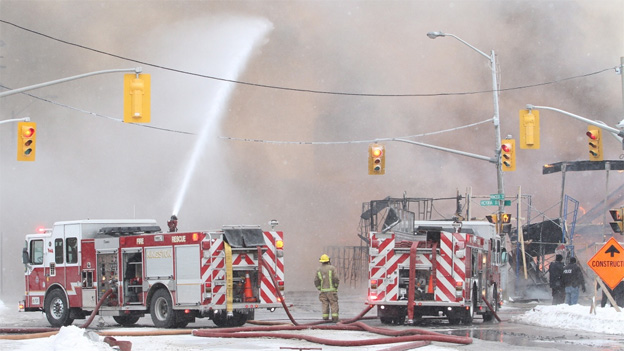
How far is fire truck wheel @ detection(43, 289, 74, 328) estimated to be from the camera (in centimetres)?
1945

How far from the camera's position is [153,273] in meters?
18.0

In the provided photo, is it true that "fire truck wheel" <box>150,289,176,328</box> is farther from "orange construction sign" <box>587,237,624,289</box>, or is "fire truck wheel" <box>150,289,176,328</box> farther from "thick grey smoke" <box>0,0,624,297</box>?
"thick grey smoke" <box>0,0,624,297</box>

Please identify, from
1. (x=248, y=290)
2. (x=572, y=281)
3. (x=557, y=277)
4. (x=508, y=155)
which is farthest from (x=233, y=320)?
(x=508, y=155)

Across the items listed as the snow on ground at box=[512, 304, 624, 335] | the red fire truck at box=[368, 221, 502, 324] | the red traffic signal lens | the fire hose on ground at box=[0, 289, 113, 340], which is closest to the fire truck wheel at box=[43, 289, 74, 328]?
the fire hose on ground at box=[0, 289, 113, 340]

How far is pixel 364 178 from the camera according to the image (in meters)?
48.6

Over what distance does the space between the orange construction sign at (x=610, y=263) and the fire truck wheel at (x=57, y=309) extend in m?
11.0

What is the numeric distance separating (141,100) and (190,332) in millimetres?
5435

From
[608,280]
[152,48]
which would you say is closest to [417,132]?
[152,48]

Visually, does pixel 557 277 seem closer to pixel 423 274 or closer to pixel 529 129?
pixel 529 129

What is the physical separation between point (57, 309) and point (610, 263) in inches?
460

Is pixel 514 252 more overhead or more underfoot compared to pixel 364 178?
more underfoot

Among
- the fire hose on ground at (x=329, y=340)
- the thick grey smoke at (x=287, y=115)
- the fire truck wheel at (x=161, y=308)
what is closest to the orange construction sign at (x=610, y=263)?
the fire hose on ground at (x=329, y=340)

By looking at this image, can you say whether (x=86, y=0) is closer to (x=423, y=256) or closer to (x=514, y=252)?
(x=514, y=252)

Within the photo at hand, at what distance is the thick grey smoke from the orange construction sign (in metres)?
24.5
